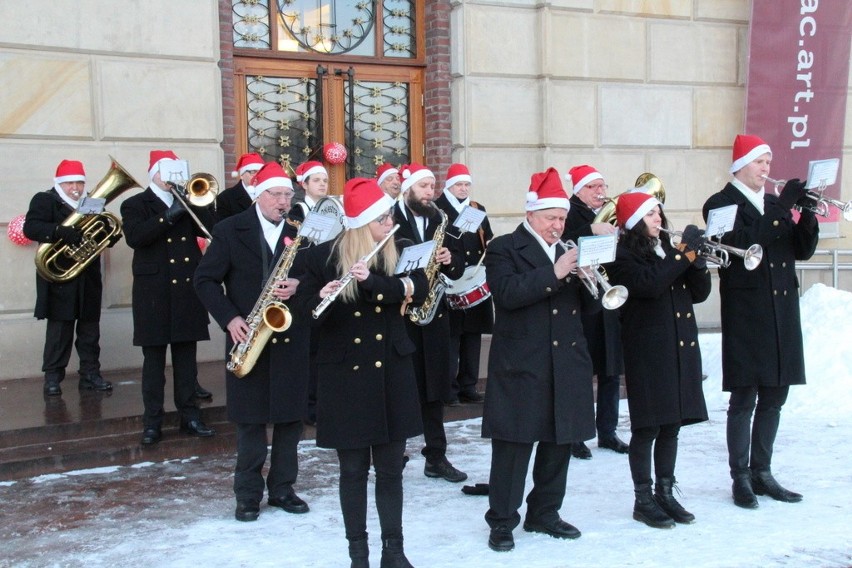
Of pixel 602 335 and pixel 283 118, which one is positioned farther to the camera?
pixel 283 118

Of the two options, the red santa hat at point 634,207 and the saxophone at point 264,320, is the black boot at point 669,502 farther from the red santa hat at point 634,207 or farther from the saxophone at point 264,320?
the saxophone at point 264,320

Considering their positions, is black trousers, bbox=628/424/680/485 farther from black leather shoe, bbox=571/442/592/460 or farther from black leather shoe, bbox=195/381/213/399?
black leather shoe, bbox=195/381/213/399

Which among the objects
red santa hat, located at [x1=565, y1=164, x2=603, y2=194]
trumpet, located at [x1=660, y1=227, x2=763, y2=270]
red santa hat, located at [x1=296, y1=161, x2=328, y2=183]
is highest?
red santa hat, located at [x1=296, y1=161, x2=328, y2=183]

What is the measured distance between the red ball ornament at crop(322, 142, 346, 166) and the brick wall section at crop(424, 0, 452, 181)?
107cm

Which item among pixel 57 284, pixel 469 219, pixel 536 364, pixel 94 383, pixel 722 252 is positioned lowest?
pixel 94 383

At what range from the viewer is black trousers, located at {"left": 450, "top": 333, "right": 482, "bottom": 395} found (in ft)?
29.0

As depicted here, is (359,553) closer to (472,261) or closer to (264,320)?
(264,320)

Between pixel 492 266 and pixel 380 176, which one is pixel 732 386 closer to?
pixel 492 266

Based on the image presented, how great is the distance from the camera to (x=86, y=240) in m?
8.71

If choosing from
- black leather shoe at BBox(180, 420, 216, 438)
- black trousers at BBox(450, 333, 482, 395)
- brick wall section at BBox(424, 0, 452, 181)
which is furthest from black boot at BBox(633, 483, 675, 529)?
brick wall section at BBox(424, 0, 452, 181)

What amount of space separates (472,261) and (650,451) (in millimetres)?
2762

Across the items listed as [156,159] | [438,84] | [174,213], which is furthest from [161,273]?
[438,84]

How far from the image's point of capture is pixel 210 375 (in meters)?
9.66

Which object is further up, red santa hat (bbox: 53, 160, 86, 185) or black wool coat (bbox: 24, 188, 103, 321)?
red santa hat (bbox: 53, 160, 86, 185)
